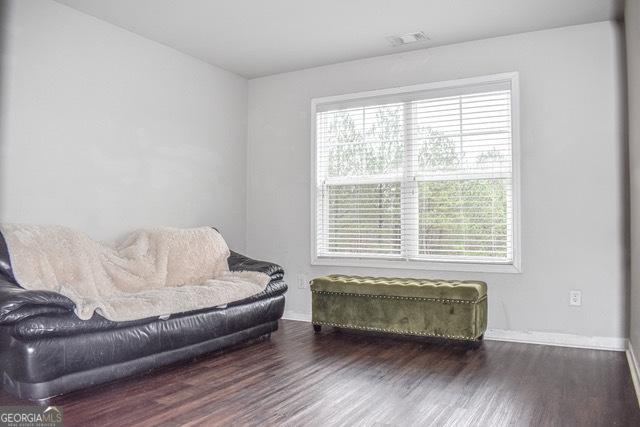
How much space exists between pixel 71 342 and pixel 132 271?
106 centimetres

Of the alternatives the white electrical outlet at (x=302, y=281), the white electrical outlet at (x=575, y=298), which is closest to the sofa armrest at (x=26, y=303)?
the white electrical outlet at (x=302, y=281)

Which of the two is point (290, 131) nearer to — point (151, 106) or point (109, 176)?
point (151, 106)

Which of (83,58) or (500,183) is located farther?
(500,183)

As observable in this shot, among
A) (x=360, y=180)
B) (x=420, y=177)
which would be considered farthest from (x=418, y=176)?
(x=360, y=180)

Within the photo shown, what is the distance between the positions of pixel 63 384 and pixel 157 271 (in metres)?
1.28

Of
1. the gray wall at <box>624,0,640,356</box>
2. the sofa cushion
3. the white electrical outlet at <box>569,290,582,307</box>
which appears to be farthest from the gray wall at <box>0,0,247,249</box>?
the gray wall at <box>624,0,640,356</box>

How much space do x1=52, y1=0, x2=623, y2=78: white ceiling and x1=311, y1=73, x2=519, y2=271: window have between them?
1.67ft

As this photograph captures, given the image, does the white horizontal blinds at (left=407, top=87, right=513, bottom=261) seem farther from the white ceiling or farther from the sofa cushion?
the white ceiling

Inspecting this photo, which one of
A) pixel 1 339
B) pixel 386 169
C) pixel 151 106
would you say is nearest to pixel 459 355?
pixel 386 169

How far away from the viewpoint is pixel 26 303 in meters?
2.62

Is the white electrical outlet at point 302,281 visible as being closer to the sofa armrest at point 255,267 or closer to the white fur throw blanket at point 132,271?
the sofa armrest at point 255,267

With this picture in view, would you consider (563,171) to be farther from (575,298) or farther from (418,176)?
(418,176)

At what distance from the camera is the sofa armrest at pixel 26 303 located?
258cm

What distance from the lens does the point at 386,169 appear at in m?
4.82
